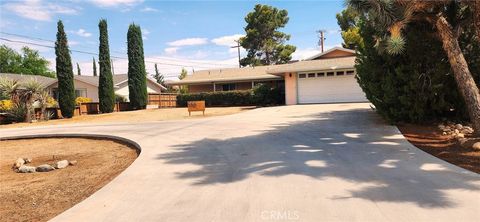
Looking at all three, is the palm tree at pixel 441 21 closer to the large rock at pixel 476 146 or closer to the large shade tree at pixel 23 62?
the large rock at pixel 476 146

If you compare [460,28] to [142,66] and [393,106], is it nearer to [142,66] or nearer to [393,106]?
[393,106]

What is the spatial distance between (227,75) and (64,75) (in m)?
14.3

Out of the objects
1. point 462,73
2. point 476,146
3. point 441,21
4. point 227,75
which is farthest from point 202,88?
point 476,146

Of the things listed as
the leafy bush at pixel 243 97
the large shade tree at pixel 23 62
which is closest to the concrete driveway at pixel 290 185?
the leafy bush at pixel 243 97

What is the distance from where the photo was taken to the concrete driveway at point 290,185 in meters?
4.71

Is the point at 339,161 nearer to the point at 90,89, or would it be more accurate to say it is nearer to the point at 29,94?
the point at 29,94

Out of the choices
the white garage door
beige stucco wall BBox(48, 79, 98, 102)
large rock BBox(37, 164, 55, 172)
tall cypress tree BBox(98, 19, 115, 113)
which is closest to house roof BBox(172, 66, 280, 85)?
the white garage door

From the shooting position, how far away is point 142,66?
33.0 meters

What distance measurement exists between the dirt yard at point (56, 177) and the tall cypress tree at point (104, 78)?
55.6ft

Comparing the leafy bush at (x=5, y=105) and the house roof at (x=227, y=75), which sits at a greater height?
the house roof at (x=227, y=75)

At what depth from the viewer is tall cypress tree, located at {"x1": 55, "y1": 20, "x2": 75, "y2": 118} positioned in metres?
26.1

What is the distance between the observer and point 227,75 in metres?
35.9

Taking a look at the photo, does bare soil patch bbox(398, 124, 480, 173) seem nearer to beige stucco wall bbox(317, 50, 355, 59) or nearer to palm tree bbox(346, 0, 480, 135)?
palm tree bbox(346, 0, 480, 135)

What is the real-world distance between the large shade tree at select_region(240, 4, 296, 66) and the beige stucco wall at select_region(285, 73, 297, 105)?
23797 mm
